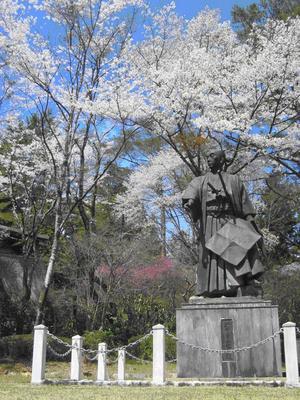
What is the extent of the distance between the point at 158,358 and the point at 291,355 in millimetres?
1977

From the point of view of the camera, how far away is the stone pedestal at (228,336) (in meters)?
7.67

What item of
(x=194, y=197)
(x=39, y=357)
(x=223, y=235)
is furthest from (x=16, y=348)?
(x=223, y=235)

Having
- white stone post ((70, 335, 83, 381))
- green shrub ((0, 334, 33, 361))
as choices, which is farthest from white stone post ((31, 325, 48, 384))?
green shrub ((0, 334, 33, 361))

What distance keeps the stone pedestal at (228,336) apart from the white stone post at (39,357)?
226 cm

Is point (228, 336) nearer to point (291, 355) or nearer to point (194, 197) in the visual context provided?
point (291, 355)

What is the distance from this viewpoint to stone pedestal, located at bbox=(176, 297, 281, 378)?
7668mm

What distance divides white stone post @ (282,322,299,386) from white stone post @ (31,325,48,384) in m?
3.91

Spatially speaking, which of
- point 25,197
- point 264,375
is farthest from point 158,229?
point 264,375

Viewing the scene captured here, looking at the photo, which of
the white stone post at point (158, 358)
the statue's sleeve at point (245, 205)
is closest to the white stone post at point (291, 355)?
the white stone post at point (158, 358)

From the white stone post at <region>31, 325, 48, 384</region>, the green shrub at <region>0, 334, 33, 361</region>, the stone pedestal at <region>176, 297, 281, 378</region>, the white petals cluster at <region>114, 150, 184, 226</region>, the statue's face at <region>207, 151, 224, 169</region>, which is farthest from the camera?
the white petals cluster at <region>114, 150, 184, 226</region>

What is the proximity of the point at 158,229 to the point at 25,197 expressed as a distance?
638 centimetres

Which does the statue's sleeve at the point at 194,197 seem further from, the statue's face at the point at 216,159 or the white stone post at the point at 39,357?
the white stone post at the point at 39,357

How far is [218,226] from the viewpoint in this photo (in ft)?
28.9

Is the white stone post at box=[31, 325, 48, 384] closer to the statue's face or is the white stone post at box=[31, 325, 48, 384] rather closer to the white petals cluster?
the statue's face
